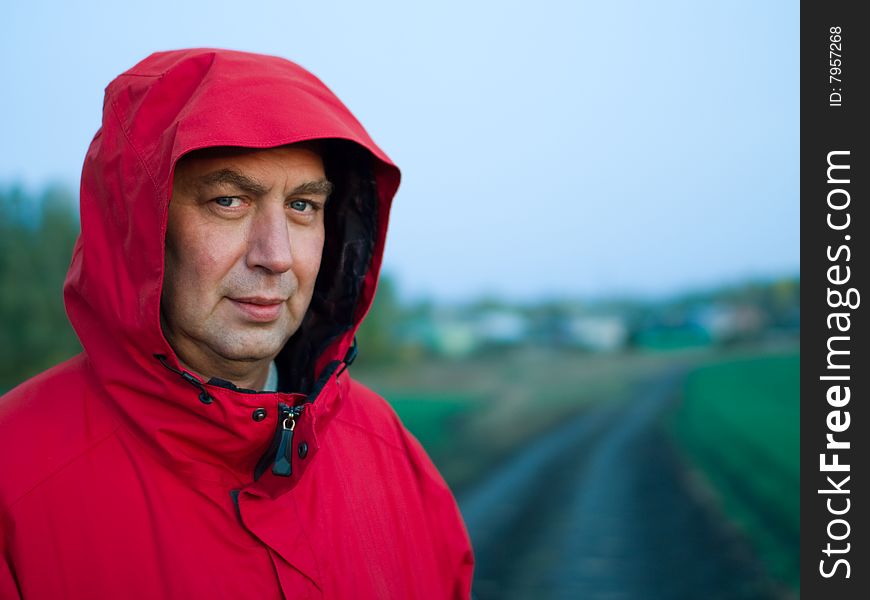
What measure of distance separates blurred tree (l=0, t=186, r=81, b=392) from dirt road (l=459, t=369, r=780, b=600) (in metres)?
6.40

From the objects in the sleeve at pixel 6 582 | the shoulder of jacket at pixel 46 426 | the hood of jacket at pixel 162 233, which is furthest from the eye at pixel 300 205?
the sleeve at pixel 6 582

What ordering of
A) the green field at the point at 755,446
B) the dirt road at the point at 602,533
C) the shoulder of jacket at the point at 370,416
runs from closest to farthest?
the shoulder of jacket at the point at 370,416 < the dirt road at the point at 602,533 < the green field at the point at 755,446

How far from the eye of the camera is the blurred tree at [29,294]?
1071 cm

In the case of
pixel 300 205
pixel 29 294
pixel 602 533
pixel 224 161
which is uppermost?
pixel 224 161

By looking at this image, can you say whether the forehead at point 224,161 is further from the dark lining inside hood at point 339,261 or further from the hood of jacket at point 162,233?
the dark lining inside hood at point 339,261

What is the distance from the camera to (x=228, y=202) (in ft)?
6.28

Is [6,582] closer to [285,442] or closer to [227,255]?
[285,442]

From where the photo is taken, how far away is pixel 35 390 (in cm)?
177

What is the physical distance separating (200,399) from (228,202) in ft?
1.68

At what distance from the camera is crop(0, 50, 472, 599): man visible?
1.65m

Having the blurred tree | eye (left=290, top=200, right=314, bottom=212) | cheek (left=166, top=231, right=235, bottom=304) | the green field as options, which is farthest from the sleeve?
the blurred tree

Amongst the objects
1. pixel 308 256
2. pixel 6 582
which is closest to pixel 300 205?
pixel 308 256

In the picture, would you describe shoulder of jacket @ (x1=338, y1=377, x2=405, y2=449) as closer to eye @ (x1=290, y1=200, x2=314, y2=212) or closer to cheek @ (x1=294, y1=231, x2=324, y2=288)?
cheek @ (x1=294, y1=231, x2=324, y2=288)

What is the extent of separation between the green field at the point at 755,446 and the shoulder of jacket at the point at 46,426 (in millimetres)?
6871
